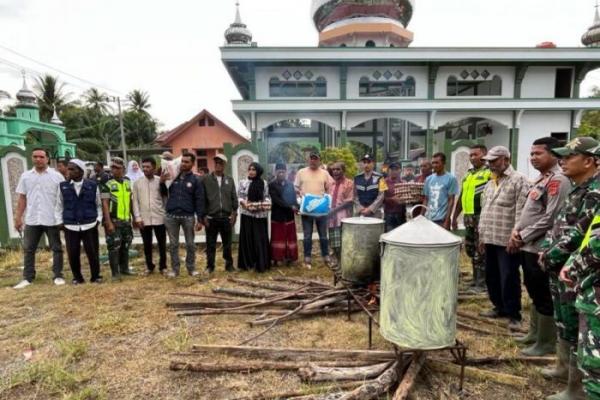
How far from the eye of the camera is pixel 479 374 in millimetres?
2678

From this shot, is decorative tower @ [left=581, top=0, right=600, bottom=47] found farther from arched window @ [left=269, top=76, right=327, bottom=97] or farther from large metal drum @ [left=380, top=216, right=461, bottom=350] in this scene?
large metal drum @ [left=380, top=216, right=461, bottom=350]

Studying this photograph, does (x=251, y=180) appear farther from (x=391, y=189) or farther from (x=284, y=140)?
(x=284, y=140)

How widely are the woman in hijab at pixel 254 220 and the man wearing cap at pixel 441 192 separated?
2403 mm

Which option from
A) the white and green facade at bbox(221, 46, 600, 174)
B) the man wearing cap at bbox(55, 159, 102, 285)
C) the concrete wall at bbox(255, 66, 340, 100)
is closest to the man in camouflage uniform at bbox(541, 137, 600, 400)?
the man wearing cap at bbox(55, 159, 102, 285)

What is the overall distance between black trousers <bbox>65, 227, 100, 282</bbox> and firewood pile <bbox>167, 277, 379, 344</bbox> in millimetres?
1520

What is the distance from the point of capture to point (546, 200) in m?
2.90

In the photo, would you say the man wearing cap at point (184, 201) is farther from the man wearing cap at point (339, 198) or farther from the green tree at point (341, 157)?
the green tree at point (341, 157)

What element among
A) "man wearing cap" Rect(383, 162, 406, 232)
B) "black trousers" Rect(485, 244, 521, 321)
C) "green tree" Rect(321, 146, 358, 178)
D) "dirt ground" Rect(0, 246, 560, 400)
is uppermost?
"green tree" Rect(321, 146, 358, 178)

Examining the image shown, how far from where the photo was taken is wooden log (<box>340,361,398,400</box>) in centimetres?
233

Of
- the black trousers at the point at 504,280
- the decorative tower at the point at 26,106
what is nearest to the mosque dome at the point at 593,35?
the black trousers at the point at 504,280

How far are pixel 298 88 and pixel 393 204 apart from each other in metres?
12.1

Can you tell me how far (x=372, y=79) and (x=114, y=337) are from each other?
15377 millimetres

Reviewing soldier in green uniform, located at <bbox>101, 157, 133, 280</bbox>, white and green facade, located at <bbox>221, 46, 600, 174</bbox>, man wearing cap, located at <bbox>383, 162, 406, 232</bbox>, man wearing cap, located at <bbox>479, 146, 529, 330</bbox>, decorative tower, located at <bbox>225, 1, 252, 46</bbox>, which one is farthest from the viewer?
decorative tower, located at <bbox>225, 1, 252, 46</bbox>

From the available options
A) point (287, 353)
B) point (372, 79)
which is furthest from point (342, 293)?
point (372, 79)
